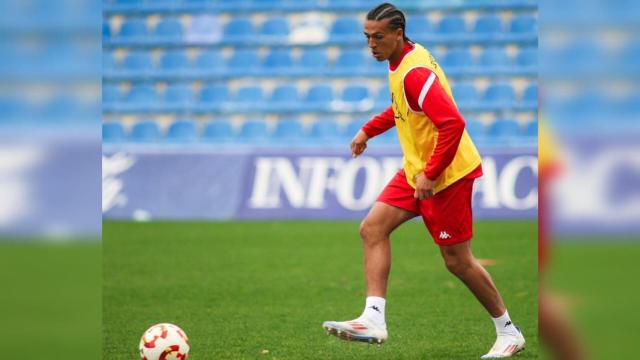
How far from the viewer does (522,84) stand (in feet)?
61.8

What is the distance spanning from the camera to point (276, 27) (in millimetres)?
19656

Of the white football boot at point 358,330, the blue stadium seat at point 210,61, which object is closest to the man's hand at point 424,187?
the white football boot at point 358,330

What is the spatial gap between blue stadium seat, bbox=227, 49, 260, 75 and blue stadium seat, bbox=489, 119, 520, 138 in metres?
5.15

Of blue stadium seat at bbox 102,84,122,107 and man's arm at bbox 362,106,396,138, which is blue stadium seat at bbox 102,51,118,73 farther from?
man's arm at bbox 362,106,396,138

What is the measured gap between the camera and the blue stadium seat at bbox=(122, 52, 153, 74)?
19.7 metres

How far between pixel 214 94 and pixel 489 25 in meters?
6.02

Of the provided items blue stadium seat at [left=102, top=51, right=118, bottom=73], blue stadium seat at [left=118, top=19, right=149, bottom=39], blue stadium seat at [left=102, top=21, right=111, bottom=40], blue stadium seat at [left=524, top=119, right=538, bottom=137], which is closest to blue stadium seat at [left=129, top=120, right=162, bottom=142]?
blue stadium seat at [left=102, top=51, right=118, bottom=73]

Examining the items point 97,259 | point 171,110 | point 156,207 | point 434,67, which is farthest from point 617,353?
point 171,110

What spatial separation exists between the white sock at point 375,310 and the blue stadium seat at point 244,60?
14.3m

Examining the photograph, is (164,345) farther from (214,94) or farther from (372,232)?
(214,94)

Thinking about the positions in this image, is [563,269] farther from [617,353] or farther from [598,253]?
[617,353]

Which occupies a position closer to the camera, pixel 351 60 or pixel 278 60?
pixel 351 60

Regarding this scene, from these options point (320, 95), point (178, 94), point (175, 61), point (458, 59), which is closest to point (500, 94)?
point (458, 59)

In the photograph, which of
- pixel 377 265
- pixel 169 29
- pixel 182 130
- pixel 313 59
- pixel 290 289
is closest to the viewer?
pixel 377 265
